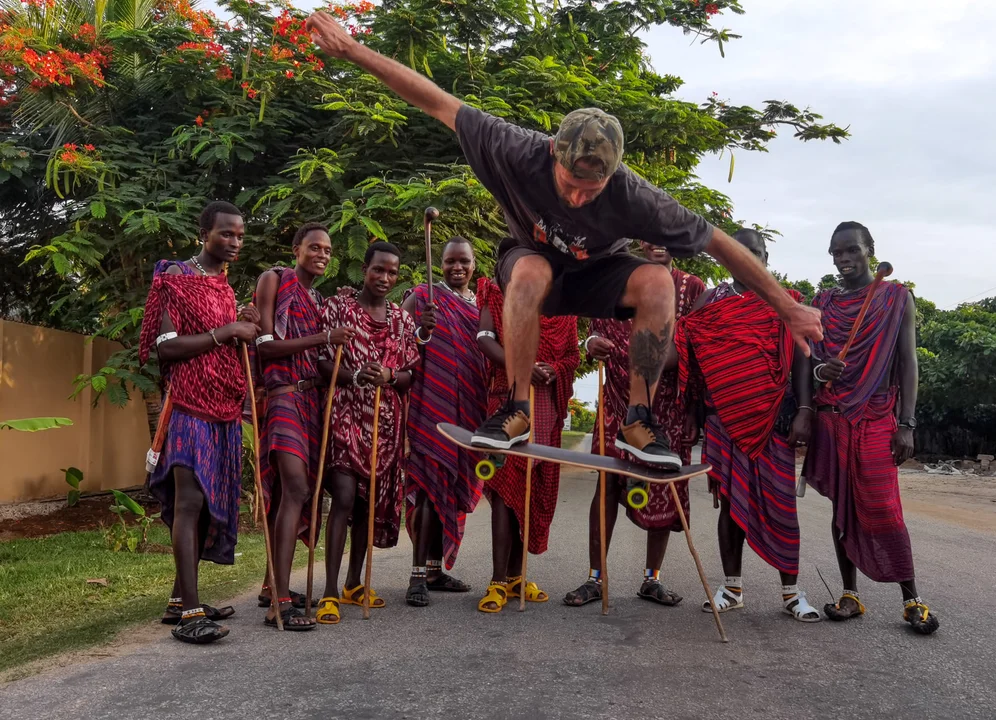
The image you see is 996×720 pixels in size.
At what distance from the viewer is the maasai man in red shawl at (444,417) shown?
6.07 metres

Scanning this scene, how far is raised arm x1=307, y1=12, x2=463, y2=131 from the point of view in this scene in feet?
12.4

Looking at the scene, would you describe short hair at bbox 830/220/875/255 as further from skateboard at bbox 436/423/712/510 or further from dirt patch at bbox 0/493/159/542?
dirt patch at bbox 0/493/159/542

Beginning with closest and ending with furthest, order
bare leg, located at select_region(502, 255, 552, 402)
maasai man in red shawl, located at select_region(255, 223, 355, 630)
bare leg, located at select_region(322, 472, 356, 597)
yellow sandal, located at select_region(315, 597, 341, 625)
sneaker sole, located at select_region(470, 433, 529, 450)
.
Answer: bare leg, located at select_region(502, 255, 552, 402) → sneaker sole, located at select_region(470, 433, 529, 450) → yellow sandal, located at select_region(315, 597, 341, 625) → maasai man in red shawl, located at select_region(255, 223, 355, 630) → bare leg, located at select_region(322, 472, 356, 597)

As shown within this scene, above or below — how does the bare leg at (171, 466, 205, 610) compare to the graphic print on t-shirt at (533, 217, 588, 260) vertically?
below

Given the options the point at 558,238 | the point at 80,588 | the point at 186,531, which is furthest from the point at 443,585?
the point at 558,238

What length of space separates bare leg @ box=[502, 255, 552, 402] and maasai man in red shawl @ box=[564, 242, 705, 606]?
5.09 ft

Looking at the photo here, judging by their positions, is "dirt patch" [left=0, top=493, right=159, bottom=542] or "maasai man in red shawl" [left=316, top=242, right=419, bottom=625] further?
"dirt patch" [left=0, top=493, right=159, bottom=542]

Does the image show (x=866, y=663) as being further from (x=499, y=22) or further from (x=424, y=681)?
(x=499, y=22)

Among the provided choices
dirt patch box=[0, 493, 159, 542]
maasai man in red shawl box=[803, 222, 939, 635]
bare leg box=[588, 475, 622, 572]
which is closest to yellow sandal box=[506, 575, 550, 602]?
bare leg box=[588, 475, 622, 572]

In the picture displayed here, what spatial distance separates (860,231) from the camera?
570 centimetres

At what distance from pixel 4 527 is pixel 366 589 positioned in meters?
6.28

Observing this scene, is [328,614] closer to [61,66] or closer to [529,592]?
[529,592]

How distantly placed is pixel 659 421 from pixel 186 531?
2908 millimetres

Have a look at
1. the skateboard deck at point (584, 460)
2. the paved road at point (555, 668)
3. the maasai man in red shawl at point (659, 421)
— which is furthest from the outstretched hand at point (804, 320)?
the maasai man in red shawl at point (659, 421)
